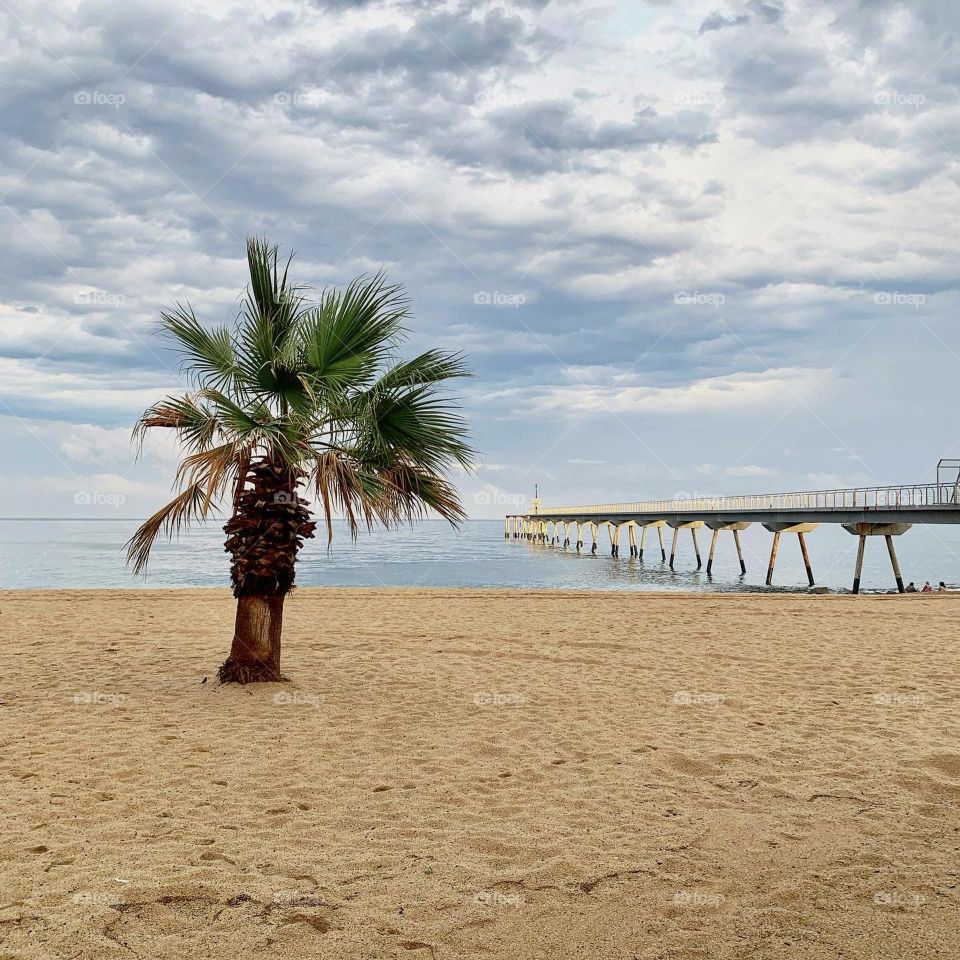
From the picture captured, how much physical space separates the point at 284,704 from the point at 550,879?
505cm

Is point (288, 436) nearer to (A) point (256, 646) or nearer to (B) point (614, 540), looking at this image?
(A) point (256, 646)

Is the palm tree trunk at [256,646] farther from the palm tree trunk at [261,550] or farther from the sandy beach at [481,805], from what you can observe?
the sandy beach at [481,805]

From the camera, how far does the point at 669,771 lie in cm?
687

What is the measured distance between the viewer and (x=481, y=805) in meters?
6.02

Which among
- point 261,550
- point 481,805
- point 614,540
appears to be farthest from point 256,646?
point 614,540

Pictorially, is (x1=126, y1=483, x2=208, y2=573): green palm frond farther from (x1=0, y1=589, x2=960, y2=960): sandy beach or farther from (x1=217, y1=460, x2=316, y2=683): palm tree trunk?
(x1=0, y1=589, x2=960, y2=960): sandy beach

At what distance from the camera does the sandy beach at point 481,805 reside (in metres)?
4.13

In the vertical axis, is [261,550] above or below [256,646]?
above

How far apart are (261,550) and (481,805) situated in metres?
4.42

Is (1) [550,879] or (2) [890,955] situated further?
(1) [550,879]

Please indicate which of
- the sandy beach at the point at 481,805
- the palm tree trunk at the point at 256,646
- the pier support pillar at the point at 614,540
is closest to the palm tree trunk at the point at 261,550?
the palm tree trunk at the point at 256,646

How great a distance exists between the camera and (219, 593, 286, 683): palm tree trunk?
980 centimetres

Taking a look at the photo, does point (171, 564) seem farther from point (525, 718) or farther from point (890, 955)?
point (890, 955)

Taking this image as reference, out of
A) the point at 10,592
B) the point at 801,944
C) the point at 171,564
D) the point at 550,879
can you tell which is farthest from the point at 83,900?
the point at 171,564
